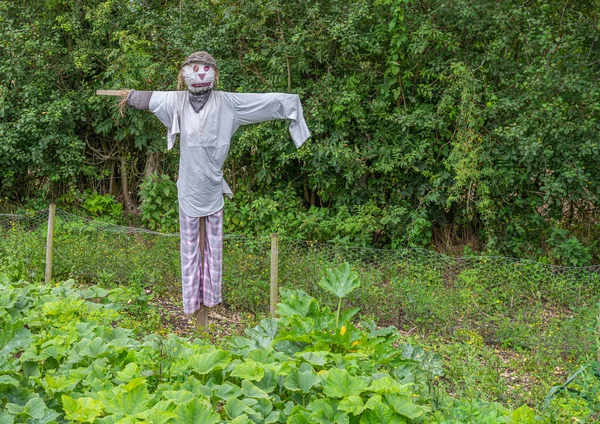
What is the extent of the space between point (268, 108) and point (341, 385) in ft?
9.52

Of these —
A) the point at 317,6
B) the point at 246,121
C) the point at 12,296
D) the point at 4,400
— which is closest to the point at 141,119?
the point at 317,6

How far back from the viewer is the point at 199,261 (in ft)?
17.9

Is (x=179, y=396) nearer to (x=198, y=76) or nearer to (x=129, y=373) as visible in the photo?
(x=129, y=373)

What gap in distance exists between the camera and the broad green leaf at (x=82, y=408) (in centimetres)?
263

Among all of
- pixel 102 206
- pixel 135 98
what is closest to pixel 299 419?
pixel 135 98

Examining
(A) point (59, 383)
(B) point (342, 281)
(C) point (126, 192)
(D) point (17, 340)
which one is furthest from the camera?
(C) point (126, 192)

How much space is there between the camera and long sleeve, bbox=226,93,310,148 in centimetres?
532

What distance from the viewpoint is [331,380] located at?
2912mm

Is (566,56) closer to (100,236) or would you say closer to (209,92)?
(209,92)

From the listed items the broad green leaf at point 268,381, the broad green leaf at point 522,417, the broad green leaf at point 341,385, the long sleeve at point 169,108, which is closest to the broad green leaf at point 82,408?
the broad green leaf at point 268,381

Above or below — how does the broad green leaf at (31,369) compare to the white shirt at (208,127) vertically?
below

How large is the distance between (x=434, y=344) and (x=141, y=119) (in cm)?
545

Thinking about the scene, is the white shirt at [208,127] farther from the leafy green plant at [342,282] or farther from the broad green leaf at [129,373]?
the broad green leaf at [129,373]

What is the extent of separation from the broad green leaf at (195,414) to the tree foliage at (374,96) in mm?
5644
